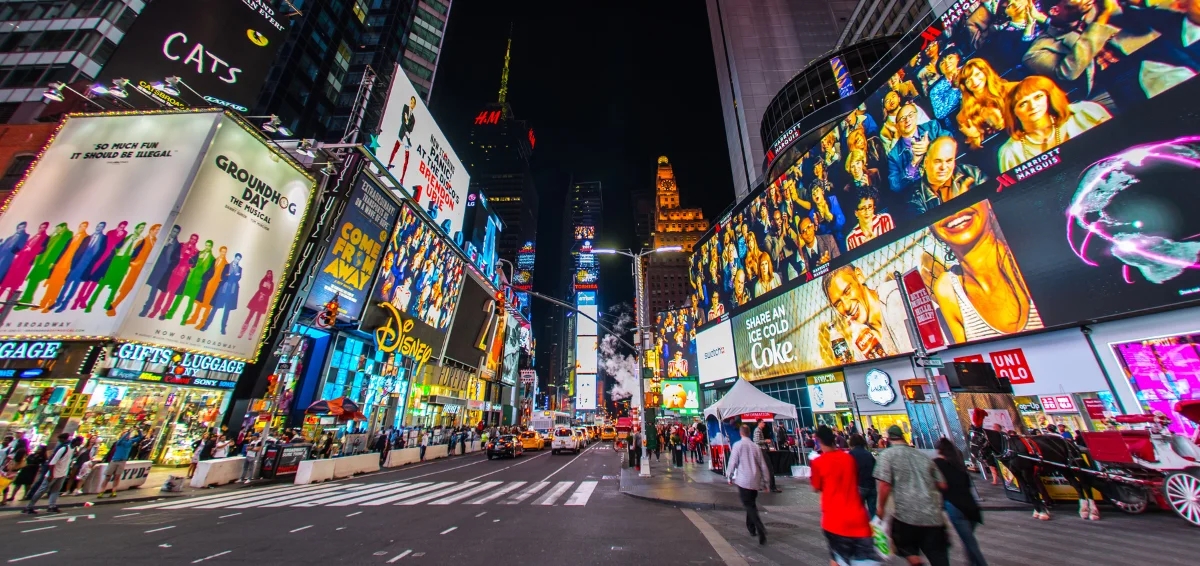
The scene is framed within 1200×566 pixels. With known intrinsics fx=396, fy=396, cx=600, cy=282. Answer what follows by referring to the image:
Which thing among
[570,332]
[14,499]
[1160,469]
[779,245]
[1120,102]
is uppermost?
[570,332]

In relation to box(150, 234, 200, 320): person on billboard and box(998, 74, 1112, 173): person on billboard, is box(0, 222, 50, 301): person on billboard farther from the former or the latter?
box(998, 74, 1112, 173): person on billboard

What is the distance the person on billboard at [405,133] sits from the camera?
28891mm

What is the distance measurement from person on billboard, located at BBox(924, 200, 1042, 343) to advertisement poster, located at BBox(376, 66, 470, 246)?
3419 centimetres

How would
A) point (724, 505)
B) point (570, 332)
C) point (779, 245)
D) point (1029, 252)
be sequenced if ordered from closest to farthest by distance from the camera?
1. point (724, 505)
2. point (1029, 252)
3. point (779, 245)
4. point (570, 332)

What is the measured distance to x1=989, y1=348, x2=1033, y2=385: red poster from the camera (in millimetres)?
17939

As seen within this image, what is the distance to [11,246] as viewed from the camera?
17.2m

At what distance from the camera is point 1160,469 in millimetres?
7754

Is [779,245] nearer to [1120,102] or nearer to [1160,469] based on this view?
[1120,102]

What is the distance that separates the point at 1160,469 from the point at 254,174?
33.7 metres

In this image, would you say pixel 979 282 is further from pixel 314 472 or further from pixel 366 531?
pixel 314 472

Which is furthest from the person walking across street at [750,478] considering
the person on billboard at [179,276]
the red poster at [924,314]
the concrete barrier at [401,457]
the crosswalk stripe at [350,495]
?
the person on billboard at [179,276]

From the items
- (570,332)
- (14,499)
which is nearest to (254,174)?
(14,499)

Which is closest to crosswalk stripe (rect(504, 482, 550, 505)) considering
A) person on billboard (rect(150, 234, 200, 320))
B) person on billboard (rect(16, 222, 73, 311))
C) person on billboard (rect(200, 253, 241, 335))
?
person on billboard (rect(200, 253, 241, 335))

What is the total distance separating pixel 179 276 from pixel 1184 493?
32.3 meters
